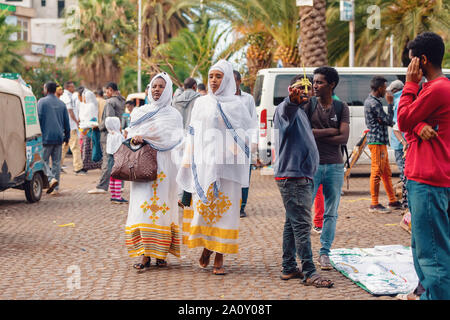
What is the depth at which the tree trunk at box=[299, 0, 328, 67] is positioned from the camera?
1816 cm

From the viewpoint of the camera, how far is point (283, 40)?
22.5m

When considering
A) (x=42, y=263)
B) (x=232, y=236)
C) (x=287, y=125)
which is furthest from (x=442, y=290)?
(x=42, y=263)

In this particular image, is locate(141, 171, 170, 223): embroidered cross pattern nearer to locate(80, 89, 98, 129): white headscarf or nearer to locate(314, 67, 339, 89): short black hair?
locate(314, 67, 339, 89): short black hair

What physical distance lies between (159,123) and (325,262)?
2098 mm

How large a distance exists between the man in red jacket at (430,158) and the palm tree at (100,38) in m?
40.0

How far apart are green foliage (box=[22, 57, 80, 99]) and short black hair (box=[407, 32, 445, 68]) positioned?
115ft

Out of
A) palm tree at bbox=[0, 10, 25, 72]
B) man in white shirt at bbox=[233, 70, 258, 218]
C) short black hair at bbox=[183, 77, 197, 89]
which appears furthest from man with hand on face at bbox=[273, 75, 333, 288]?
palm tree at bbox=[0, 10, 25, 72]

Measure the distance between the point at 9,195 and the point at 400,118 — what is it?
9830 millimetres

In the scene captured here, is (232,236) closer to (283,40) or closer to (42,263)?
(42,263)

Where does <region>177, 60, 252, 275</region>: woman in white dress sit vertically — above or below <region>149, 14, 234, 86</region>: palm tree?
below

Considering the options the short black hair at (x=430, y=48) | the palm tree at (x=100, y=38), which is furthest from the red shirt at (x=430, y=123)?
the palm tree at (x=100, y=38)

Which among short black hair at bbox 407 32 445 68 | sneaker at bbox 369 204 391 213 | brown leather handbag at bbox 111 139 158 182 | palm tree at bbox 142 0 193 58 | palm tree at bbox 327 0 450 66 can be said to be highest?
palm tree at bbox 142 0 193 58

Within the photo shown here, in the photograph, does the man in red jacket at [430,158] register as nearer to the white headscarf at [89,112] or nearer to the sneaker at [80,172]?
the white headscarf at [89,112]

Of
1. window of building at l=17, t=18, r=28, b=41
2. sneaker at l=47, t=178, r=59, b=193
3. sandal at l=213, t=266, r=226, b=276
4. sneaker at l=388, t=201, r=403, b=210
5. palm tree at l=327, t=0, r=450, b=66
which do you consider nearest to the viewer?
sandal at l=213, t=266, r=226, b=276
